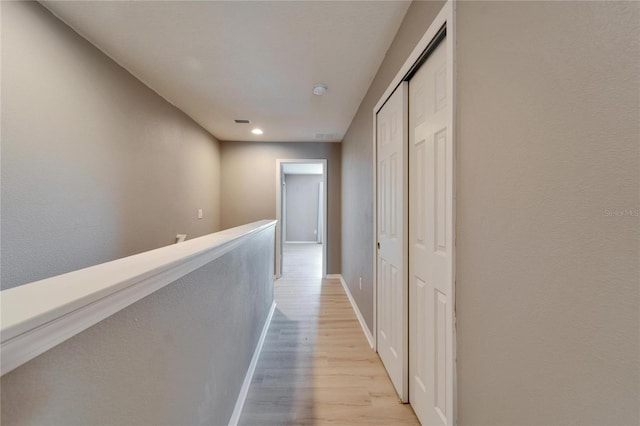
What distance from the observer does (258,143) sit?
4.17 meters

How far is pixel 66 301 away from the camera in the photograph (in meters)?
0.41

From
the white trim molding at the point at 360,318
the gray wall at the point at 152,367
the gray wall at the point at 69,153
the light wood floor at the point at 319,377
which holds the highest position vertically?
the gray wall at the point at 69,153

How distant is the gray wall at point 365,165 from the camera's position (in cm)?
134

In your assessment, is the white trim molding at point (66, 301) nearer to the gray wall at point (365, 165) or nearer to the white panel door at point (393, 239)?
the white panel door at point (393, 239)

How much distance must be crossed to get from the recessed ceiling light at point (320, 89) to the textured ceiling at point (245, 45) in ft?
0.18

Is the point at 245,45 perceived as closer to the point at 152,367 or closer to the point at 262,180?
the point at 152,367

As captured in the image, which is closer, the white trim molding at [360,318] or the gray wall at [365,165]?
the gray wall at [365,165]
